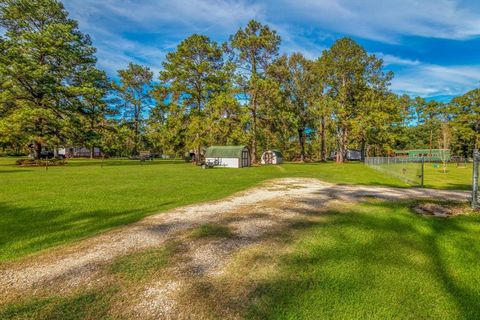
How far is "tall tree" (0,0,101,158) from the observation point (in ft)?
93.7

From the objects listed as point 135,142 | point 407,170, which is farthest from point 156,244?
point 135,142

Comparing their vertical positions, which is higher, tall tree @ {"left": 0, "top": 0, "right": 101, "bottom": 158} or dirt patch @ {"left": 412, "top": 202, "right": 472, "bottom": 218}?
tall tree @ {"left": 0, "top": 0, "right": 101, "bottom": 158}

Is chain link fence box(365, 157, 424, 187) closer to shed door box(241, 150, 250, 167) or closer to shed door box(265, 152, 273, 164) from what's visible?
shed door box(241, 150, 250, 167)

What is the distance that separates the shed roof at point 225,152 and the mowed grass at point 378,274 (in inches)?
1130

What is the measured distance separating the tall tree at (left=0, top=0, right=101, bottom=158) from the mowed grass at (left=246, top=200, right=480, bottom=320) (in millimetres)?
34788

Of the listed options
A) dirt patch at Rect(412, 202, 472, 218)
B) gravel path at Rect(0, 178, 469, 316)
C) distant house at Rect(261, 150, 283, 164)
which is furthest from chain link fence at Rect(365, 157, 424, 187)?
distant house at Rect(261, 150, 283, 164)

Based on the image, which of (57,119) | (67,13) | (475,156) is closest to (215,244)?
(475,156)

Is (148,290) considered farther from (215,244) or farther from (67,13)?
(67,13)

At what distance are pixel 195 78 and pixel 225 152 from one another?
15.6 metres

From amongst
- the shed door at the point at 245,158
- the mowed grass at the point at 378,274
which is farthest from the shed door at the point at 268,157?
the mowed grass at the point at 378,274

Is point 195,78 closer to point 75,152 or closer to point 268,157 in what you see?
point 268,157

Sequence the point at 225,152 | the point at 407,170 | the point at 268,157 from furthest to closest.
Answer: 1. the point at 268,157
2. the point at 225,152
3. the point at 407,170

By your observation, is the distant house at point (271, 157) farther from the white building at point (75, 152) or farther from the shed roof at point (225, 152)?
the white building at point (75, 152)

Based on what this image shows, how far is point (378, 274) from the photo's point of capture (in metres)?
4.10
